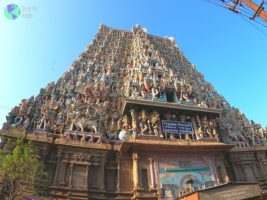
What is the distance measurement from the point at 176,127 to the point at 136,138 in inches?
147

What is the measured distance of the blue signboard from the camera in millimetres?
16500

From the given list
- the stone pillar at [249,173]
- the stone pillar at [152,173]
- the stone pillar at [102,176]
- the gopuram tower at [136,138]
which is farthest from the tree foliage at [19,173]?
the stone pillar at [249,173]

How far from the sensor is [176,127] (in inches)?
661

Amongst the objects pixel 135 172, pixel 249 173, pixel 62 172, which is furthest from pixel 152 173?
pixel 249 173

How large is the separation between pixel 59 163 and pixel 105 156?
2.94 metres

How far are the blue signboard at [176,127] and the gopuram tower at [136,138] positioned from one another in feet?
0.28

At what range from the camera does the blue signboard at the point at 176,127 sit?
16.5m

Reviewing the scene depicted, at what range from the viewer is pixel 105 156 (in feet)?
47.1

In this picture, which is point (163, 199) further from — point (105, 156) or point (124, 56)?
point (124, 56)

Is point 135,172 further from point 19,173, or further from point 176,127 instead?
point 19,173

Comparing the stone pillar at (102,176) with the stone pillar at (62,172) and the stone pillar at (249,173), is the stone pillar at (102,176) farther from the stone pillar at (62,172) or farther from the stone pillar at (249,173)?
the stone pillar at (249,173)

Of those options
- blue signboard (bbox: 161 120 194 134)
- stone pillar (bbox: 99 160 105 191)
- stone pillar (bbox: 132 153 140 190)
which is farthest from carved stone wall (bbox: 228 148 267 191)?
stone pillar (bbox: 99 160 105 191)

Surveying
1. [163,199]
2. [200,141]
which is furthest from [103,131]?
[200,141]

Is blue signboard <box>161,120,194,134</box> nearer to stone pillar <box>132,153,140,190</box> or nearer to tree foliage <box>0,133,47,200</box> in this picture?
stone pillar <box>132,153,140,190</box>
